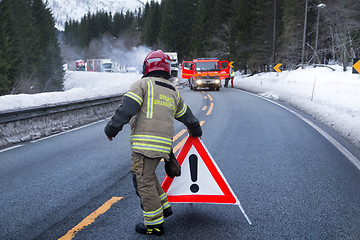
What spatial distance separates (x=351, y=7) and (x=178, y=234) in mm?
37622

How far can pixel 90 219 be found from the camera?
366cm

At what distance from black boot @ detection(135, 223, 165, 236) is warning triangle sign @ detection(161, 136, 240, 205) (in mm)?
441

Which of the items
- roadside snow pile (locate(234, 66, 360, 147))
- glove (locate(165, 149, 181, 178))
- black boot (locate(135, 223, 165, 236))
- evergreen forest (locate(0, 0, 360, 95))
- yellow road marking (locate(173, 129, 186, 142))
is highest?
evergreen forest (locate(0, 0, 360, 95))

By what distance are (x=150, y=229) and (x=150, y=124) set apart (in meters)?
1.05

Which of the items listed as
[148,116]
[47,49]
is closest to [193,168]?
[148,116]

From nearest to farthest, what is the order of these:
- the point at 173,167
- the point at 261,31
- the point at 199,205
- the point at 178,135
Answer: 1. the point at 173,167
2. the point at 199,205
3. the point at 178,135
4. the point at 261,31

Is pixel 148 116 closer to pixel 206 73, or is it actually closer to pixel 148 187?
pixel 148 187

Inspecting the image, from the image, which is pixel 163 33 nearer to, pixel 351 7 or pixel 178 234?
pixel 351 7

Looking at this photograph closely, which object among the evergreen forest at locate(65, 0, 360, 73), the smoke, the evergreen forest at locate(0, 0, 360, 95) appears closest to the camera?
the evergreen forest at locate(65, 0, 360, 73)

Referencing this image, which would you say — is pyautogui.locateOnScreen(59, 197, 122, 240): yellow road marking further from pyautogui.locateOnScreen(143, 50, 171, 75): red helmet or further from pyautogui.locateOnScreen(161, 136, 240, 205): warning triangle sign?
pyautogui.locateOnScreen(143, 50, 171, 75): red helmet

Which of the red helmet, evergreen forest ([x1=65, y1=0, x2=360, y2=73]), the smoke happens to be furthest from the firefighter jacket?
the smoke

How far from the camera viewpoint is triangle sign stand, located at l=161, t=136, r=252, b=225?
367cm

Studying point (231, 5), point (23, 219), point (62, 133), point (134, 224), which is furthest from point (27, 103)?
point (231, 5)

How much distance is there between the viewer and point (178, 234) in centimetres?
336
